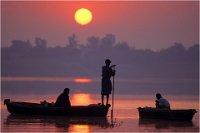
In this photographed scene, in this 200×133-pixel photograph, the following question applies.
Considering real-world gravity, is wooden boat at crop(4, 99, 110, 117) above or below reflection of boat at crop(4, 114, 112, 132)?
above

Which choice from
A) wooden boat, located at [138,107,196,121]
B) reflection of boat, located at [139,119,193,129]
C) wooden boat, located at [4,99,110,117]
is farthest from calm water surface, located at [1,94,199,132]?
wooden boat, located at [4,99,110,117]

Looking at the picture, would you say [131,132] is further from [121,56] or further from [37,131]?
[121,56]

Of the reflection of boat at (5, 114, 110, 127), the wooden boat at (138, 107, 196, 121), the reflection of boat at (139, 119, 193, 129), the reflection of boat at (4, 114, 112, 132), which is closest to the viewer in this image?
the reflection of boat at (4, 114, 112, 132)

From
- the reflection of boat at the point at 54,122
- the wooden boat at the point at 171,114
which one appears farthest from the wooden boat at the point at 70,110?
the wooden boat at the point at 171,114

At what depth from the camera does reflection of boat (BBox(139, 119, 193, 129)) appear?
2289 cm

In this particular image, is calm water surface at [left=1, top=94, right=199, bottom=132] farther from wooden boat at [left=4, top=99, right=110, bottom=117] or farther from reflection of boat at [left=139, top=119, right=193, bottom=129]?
wooden boat at [left=4, top=99, right=110, bottom=117]

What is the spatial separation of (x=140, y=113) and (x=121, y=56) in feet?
406

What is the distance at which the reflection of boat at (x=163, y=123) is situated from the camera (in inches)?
901

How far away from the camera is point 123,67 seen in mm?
152375

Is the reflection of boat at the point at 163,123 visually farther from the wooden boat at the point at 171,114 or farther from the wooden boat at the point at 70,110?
the wooden boat at the point at 70,110

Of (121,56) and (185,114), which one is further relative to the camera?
(121,56)

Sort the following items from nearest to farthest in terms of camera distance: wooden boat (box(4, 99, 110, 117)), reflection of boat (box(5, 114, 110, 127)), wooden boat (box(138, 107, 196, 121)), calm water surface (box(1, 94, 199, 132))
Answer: calm water surface (box(1, 94, 199, 132)) < reflection of boat (box(5, 114, 110, 127)) < wooden boat (box(138, 107, 196, 121)) < wooden boat (box(4, 99, 110, 117))

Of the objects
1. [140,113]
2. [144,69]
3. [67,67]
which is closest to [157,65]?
[144,69]

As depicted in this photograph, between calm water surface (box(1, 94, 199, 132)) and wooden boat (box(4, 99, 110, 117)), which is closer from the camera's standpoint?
calm water surface (box(1, 94, 199, 132))
